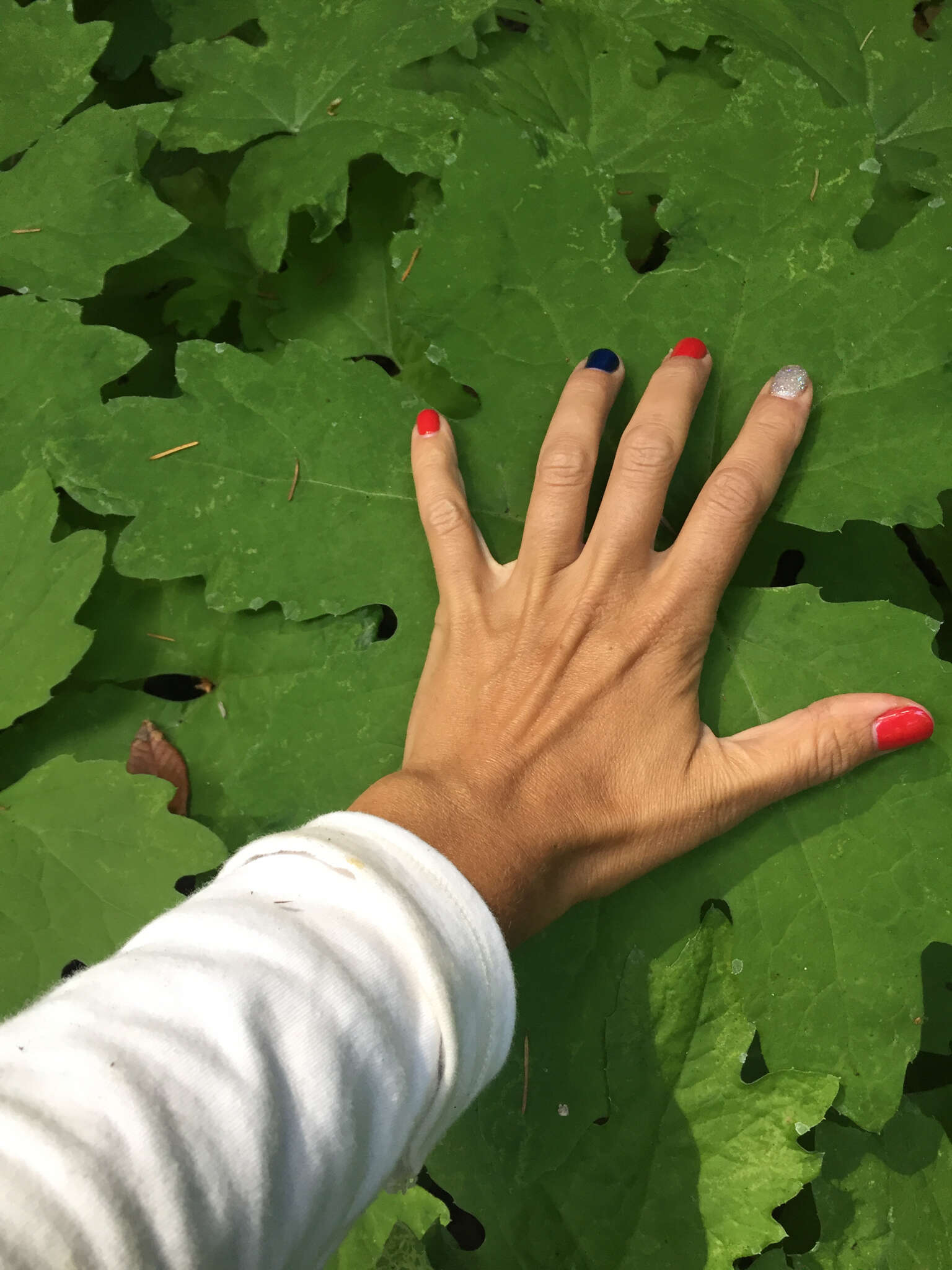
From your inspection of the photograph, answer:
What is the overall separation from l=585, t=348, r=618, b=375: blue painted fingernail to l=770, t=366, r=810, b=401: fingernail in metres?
0.27

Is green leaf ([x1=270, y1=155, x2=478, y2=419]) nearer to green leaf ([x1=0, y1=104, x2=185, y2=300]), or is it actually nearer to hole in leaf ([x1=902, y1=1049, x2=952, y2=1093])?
green leaf ([x1=0, y1=104, x2=185, y2=300])

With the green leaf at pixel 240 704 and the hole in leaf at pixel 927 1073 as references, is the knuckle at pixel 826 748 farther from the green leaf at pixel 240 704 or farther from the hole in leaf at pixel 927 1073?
the hole in leaf at pixel 927 1073

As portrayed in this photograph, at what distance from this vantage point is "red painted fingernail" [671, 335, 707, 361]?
1.46m

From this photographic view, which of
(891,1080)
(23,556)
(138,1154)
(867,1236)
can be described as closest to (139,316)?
(23,556)

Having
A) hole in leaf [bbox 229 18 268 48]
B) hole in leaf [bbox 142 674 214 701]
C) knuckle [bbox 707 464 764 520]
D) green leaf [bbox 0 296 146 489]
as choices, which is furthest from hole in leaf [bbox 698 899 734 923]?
hole in leaf [bbox 229 18 268 48]

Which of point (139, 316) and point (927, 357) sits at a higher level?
point (139, 316)

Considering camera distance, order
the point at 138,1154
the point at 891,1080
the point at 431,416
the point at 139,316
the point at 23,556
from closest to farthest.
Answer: the point at 138,1154, the point at 891,1080, the point at 431,416, the point at 23,556, the point at 139,316

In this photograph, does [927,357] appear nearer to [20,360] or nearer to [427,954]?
[427,954]

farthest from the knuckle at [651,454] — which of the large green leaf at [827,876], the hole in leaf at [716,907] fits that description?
the hole in leaf at [716,907]

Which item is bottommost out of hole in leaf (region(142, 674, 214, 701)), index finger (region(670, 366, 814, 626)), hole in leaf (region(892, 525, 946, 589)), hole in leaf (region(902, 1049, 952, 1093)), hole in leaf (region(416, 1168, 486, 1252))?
hole in leaf (region(416, 1168, 486, 1252))

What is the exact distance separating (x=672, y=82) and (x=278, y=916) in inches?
68.4

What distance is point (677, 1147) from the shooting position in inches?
61.6

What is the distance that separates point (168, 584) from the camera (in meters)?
1.79

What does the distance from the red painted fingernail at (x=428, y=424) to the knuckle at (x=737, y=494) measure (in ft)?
1.59
